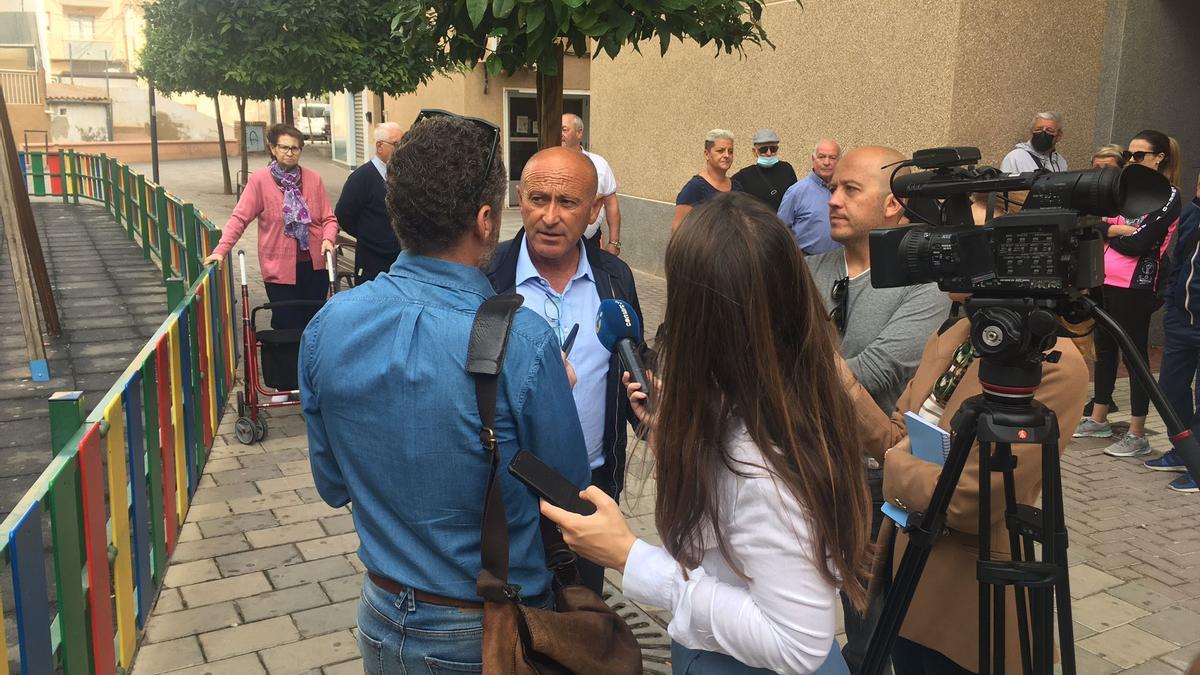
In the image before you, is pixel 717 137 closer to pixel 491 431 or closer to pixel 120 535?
pixel 120 535

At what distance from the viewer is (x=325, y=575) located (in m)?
4.43

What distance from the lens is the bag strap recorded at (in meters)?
1.75

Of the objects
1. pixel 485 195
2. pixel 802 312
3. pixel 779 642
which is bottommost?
pixel 779 642

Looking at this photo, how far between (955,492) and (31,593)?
230cm

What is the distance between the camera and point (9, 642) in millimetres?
4020

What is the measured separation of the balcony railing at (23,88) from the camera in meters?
36.8

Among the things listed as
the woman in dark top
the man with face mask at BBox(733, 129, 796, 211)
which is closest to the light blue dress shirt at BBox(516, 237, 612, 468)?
the woman in dark top

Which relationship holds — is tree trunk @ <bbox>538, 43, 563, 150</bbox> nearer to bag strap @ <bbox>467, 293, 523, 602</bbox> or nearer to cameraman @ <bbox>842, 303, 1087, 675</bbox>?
cameraman @ <bbox>842, 303, 1087, 675</bbox>

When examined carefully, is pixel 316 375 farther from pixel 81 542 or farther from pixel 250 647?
pixel 250 647

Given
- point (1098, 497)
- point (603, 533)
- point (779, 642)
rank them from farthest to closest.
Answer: point (1098, 497) → point (603, 533) → point (779, 642)

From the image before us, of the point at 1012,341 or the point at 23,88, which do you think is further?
the point at 23,88

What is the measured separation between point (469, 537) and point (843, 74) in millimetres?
8357

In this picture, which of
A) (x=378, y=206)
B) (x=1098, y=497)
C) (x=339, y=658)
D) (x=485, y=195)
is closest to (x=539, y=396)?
(x=485, y=195)

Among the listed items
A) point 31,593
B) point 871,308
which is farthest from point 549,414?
point 31,593
